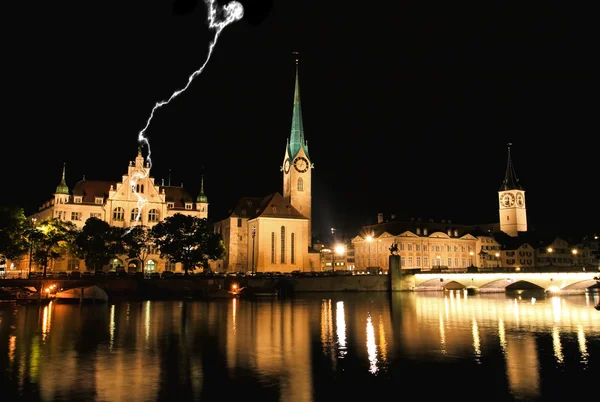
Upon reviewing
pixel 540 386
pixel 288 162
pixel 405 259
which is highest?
pixel 288 162

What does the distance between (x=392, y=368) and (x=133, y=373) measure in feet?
32.1

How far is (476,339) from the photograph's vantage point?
105ft

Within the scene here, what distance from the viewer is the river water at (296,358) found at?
1912cm

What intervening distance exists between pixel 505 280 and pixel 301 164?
41.7 m

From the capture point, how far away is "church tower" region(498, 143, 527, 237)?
514 ft

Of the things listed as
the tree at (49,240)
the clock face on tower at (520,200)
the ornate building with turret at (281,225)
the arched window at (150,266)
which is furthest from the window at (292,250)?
the clock face on tower at (520,200)

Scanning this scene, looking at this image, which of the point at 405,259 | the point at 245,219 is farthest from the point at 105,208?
the point at 405,259

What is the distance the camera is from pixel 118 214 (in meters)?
92.3

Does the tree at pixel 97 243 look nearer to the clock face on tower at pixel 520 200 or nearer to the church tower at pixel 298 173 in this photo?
the church tower at pixel 298 173

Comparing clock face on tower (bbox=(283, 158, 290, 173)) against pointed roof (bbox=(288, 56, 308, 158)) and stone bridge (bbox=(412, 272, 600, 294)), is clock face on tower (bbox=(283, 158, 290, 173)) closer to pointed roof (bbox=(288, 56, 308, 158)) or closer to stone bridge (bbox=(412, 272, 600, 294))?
pointed roof (bbox=(288, 56, 308, 158))

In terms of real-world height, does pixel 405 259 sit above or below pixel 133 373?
above

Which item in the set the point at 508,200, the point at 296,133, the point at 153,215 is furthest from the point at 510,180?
the point at 153,215

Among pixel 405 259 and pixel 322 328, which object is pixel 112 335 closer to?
pixel 322 328

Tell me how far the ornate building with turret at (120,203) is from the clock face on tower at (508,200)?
97.8 meters
